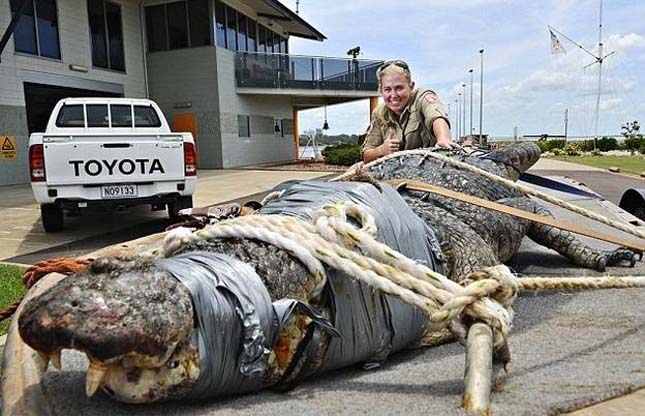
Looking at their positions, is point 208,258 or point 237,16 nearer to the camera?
point 208,258

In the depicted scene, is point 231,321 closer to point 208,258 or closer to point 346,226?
point 208,258

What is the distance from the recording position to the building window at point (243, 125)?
72.8 feet

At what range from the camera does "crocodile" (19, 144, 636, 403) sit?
3.93 ft

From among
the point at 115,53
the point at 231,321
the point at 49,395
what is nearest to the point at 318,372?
the point at 231,321

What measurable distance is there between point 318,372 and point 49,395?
2.48 feet

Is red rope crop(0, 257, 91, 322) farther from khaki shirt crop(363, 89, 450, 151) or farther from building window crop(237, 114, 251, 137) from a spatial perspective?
building window crop(237, 114, 251, 137)

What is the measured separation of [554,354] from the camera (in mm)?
1874

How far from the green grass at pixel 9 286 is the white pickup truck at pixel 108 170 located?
162 cm

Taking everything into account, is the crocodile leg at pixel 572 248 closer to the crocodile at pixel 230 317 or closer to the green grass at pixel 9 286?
the crocodile at pixel 230 317

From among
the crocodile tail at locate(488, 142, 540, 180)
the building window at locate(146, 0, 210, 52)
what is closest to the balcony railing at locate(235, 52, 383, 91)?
the building window at locate(146, 0, 210, 52)

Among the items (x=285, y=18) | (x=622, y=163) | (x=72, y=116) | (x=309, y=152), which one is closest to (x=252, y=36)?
(x=285, y=18)

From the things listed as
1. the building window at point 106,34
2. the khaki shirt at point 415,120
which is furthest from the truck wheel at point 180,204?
the building window at point 106,34

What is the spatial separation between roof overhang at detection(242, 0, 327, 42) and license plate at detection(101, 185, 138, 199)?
1616 cm

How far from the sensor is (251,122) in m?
23.2
